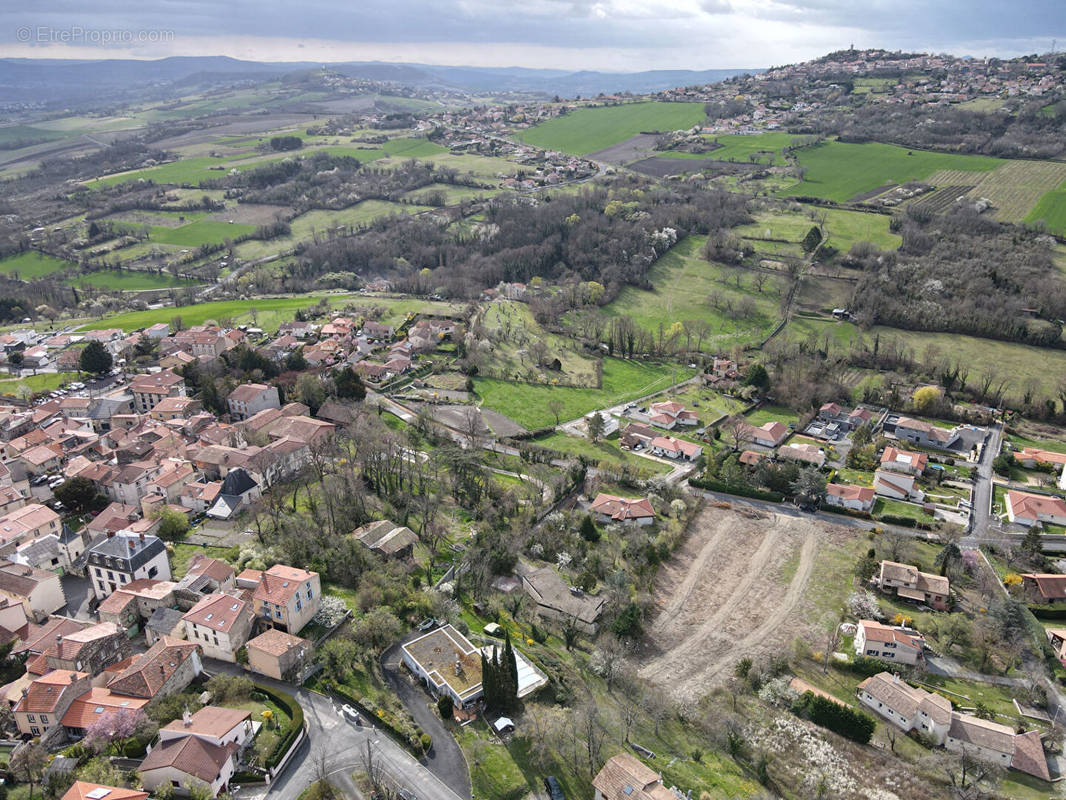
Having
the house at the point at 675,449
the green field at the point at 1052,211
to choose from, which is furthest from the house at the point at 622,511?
the green field at the point at 1052,211

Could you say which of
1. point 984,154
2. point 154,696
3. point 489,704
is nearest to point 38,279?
point 154,696

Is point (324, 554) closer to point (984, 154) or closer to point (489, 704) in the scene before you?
point (489, 704)

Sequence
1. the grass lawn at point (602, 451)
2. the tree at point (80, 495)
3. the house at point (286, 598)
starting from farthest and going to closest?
the grass lawn at point (602, 451), the tree at point (80, 495), the house at point (286, 598)

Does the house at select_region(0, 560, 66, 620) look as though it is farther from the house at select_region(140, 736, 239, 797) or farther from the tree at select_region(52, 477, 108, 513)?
the house at select_region(140, 736, 239, 797)

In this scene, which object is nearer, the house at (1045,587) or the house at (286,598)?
the house at (286,598)

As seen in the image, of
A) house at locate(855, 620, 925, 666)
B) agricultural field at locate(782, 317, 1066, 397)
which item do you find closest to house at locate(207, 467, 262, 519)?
house at locate(855, 620, 925, 666)

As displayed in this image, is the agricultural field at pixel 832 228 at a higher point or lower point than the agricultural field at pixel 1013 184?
lower

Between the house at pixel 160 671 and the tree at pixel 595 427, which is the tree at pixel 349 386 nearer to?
the tree at pixel 595 427
